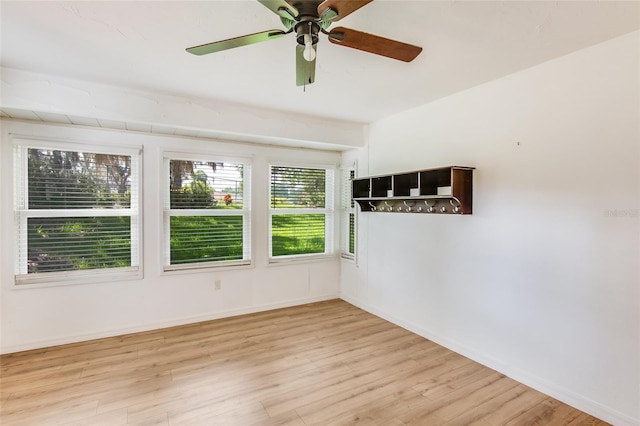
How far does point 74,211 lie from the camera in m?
3.38

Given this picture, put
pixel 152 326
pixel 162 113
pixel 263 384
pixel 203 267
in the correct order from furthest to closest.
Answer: pixel 203 267
pixel 152 326
pixel 162 113
pixel 263 384

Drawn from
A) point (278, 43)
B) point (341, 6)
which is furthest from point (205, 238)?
point (341, 6)

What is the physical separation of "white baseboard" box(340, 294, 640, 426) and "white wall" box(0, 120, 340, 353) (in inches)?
73.2

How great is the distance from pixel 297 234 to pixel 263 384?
2424 millimetres

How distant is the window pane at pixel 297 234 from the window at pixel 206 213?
1.43 ft

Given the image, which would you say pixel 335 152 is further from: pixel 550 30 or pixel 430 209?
pixel 550 30

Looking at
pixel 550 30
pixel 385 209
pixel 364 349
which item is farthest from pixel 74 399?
pixel 550 30

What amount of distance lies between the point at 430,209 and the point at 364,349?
1592 millimetres

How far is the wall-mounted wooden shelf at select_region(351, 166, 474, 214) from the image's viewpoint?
9.68 ft

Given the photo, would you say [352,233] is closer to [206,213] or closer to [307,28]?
[206,213]

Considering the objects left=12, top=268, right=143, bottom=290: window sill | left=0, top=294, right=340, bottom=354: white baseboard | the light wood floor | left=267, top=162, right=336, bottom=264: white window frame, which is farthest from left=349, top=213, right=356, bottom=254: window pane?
left=12, top=268, right=143, bottom=290: window sill

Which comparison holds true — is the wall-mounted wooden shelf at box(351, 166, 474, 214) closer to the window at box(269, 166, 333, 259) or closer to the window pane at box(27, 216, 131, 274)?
the window at box(269, 166, 333, 259)

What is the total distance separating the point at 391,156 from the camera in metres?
4.00

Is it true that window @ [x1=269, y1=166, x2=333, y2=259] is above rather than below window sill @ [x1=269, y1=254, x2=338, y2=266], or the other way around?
above
